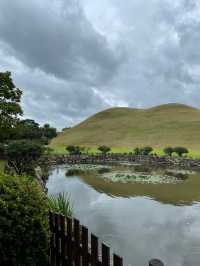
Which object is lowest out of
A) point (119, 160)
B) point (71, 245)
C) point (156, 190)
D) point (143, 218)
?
point (143, 218)

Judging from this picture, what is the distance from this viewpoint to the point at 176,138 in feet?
252

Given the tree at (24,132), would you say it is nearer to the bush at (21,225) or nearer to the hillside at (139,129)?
the hillside at (139,129)

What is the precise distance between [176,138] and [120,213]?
6763cm

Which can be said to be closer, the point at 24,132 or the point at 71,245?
the point at 71,245

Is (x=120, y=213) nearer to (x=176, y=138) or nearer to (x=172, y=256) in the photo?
(x=172, y=256)

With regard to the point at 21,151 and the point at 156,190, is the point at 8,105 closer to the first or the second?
the point at 21,151

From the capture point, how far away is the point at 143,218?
11195mm

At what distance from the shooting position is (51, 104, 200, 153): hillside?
251 ft

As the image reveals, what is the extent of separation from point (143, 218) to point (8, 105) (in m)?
16.6

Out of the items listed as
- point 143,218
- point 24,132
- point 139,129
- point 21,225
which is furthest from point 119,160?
point 139,129

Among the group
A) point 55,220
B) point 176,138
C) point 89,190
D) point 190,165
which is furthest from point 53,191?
point 176,138

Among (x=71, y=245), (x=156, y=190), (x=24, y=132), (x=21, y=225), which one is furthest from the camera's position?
(x=24, y=132)

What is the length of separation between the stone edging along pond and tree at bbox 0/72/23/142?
1301 cm

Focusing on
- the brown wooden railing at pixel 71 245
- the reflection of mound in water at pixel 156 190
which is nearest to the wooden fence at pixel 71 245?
the brown wooden railing at pixel 71 245
